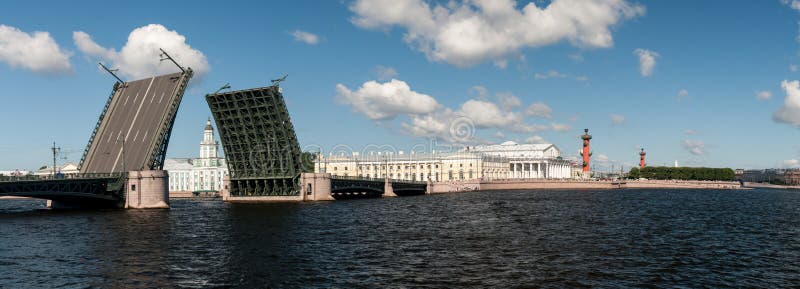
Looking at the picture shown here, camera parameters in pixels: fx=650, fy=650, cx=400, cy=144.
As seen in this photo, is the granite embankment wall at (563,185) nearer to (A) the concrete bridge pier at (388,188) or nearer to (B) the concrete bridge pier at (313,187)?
(A) the concrete bridge pier at (388,188)

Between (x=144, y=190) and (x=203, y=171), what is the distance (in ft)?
280

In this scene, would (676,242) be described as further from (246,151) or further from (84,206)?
(84,206)

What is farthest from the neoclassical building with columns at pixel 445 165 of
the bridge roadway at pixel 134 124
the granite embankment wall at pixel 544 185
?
the bridge roadway at pixel 134 124

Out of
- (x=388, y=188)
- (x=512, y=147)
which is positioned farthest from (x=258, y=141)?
(x=512, y=147)

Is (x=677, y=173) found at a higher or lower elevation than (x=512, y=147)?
lower

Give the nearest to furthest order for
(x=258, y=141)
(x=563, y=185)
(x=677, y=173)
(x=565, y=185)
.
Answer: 1. (x=258, y=141)
2. (x=565, y=185)
3. (x=563, y=185)
4. (x=677, y=173)

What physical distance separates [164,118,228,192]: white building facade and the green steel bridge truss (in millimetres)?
64274

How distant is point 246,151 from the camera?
237 ft

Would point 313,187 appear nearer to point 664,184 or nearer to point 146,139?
point 146,139

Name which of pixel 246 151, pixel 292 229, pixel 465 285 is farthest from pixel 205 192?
pixel 465 285

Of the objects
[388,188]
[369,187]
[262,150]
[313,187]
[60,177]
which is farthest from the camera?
[388,188]

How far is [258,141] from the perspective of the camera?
69.4m

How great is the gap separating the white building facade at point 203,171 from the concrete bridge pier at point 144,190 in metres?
80.4

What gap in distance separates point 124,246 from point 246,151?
41.5 m
